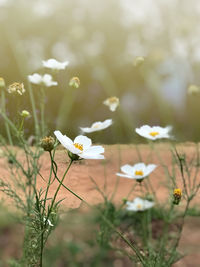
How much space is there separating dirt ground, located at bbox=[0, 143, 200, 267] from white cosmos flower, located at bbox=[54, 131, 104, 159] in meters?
0.02

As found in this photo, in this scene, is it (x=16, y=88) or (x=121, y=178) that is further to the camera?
(x=121, y=178)

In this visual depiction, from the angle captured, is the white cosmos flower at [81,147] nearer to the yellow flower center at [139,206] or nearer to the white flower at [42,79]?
the white flower at [42,79]

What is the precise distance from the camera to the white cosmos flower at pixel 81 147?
0.43 metres

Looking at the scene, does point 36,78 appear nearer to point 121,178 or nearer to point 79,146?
point 79,146

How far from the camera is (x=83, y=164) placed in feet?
1.82

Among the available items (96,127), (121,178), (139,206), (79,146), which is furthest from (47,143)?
(121,178)

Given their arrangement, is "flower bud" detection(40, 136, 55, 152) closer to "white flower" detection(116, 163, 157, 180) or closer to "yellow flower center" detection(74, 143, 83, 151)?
"yellow flower center" detection(74, 143, 83, 151)

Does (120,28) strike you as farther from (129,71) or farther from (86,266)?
(86,266)

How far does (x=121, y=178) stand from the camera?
118 centimetres

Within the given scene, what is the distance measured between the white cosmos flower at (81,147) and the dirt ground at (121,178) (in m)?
0.02

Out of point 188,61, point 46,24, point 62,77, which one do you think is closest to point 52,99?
point 62,77

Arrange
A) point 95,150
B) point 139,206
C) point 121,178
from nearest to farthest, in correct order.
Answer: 1. point 95,150
2. point 139,206
3. point 121,178

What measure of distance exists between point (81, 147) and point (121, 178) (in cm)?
71

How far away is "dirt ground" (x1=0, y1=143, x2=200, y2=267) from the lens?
1.69ft
